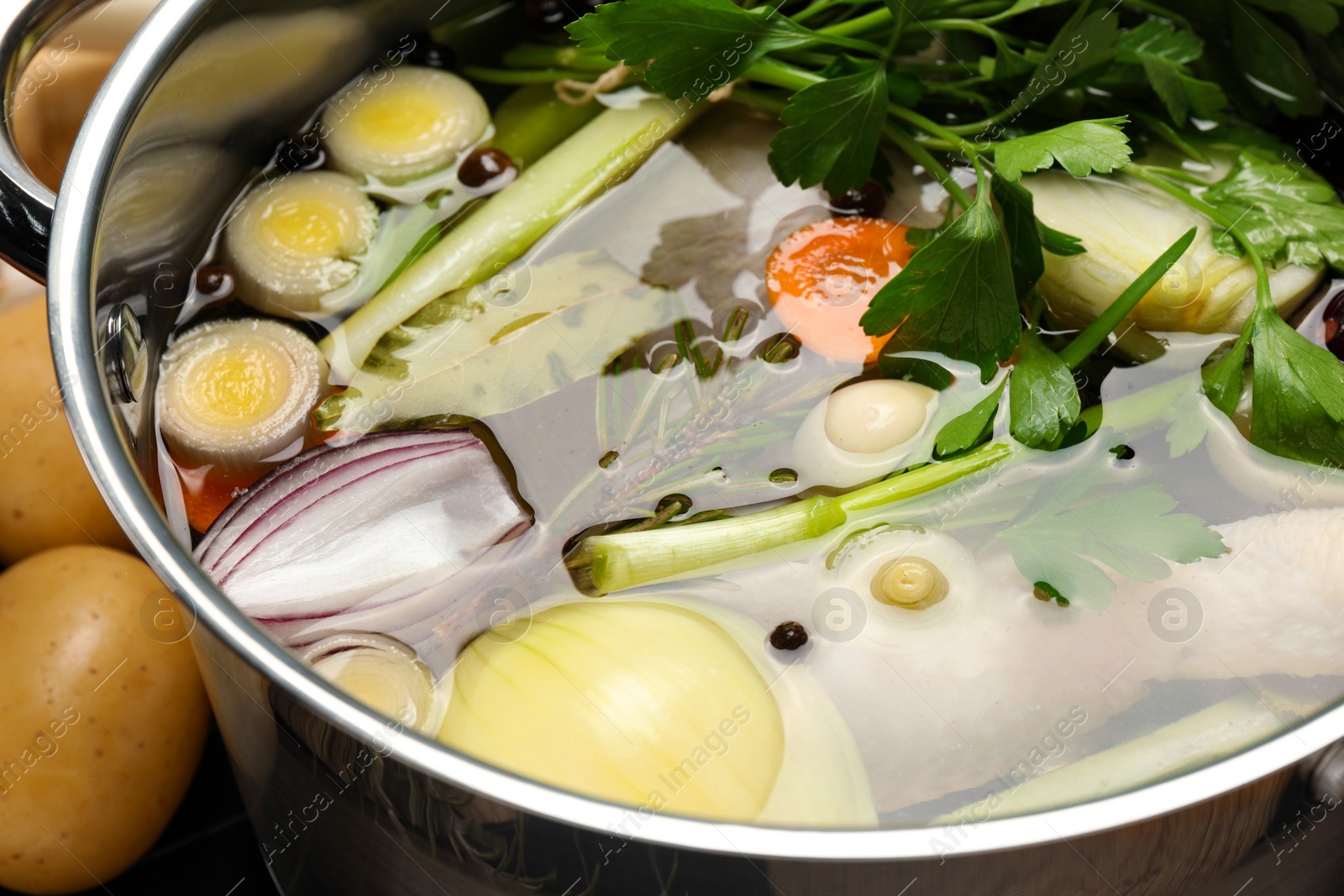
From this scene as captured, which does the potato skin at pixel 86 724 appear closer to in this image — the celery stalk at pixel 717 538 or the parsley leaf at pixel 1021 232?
the celery stalk at pixel 717 538

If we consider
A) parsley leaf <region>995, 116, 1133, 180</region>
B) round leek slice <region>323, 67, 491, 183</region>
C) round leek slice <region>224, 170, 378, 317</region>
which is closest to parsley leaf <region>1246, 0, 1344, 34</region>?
parsley leaf <region>995, 116, 1133, 180</region>

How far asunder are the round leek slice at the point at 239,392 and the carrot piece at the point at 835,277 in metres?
0.42

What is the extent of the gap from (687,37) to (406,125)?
338 millimetres

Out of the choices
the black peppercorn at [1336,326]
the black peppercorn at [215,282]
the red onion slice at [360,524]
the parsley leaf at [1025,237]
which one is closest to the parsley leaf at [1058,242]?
the parsley leaf at [1025,237]

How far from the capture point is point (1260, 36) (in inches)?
42.9

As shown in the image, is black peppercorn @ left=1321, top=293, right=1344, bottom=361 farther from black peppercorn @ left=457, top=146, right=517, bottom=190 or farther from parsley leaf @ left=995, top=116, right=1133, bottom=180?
black peppercorn @ left=457, top=146, right=517, bottom=190

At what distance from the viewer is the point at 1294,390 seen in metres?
0.86

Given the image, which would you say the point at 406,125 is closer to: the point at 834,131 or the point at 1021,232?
the point at 834,131

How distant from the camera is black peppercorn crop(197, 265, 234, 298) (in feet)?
3.28

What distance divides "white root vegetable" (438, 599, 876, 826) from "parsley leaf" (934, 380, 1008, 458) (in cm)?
23

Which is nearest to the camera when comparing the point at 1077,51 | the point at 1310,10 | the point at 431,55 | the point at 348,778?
the point at 348,778

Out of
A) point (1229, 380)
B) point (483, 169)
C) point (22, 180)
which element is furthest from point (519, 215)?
point (1229, 380)

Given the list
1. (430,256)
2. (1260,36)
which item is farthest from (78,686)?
(1260,36)

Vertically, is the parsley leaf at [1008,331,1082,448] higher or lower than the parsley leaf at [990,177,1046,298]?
lower
